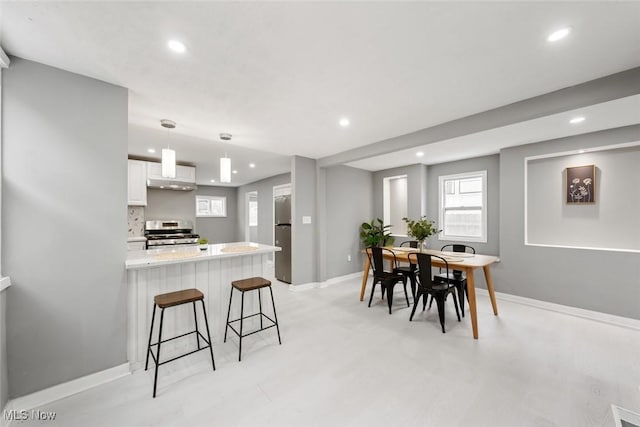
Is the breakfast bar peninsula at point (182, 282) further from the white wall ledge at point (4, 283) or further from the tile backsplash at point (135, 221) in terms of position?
the tile backsplash at point (135, 221)

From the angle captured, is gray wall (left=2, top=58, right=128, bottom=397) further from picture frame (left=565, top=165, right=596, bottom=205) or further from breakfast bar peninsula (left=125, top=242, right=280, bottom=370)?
picture frame (left=565, top=165, right=596, bottom=205)

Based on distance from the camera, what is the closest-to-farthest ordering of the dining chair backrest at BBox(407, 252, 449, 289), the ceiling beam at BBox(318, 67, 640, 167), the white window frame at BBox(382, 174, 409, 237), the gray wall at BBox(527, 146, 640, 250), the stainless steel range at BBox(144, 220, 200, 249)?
1. the ceiling beam at BBox(318, 67, 640, 167)
2. the dining chair backrest at BBox(407, 252, 449, 289)
3. the gray wall at BBox(527, 146, 640, 250)
4. the stainless steel range at BBox(144, 220, 200, 249)
5. the white window frame at BBox(382, 174, 409, 237)

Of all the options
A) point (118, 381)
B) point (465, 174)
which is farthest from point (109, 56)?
point (465, 174)

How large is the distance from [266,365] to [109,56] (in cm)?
285

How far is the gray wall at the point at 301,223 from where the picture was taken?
4707 millimetres

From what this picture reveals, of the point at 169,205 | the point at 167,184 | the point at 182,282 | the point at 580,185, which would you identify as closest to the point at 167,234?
the point at 169,205

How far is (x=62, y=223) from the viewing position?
1.94m

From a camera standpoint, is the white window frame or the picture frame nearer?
the picture frame

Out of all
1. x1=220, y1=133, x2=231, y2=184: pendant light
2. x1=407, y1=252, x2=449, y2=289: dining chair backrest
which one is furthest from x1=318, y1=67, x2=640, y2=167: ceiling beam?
x1=220, y1=133, x2=231, y2=184: pendant light

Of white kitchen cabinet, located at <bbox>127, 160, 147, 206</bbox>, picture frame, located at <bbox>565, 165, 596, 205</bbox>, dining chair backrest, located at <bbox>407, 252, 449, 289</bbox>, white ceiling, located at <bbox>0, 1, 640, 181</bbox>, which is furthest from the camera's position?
white kitchen cabinet, located at <bbox>127, 160, 147, 206</bbox>

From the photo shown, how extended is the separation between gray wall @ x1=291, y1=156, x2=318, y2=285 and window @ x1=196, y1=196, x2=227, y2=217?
501 cm

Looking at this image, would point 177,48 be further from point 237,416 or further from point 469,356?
point 469,356

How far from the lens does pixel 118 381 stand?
208 cm

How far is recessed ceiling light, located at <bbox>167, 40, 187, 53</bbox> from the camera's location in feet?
5.41
